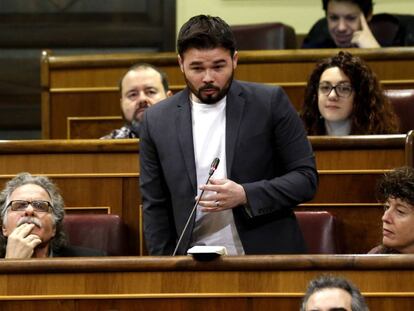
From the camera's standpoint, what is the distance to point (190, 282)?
151 cm

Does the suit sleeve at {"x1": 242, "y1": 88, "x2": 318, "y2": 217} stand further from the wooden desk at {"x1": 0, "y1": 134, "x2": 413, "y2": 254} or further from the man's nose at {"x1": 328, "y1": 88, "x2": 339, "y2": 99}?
the man's nose at {"x1": 328, "y1": 88, "x2": 339, "y2": 99}

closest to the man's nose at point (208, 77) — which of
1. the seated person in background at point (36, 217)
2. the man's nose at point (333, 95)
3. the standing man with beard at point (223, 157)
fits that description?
the standing man with beard at point (223, 157)

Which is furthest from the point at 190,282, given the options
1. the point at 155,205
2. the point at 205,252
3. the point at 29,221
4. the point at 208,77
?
the point at 29,221

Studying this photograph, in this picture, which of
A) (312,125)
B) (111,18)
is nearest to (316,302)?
(312,125)

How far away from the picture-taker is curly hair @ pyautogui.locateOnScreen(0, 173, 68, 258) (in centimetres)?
183

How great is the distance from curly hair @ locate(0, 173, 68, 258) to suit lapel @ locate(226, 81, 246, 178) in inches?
13.4

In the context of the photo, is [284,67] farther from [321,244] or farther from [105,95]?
[321,244]

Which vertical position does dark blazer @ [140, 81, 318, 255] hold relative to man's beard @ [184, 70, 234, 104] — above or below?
below

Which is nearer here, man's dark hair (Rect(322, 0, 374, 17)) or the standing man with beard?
the standing man with beard

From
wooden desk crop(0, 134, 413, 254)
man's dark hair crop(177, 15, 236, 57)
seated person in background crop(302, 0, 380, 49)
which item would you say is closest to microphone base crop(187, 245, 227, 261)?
man's dark hair crop(177, 15, 236, 57)

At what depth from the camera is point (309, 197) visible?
63.9 inches

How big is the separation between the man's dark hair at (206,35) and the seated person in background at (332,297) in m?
0.41

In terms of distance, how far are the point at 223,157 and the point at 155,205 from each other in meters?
0.12

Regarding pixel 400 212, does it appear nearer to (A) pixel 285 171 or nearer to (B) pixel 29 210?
(A) pixel 285 171
